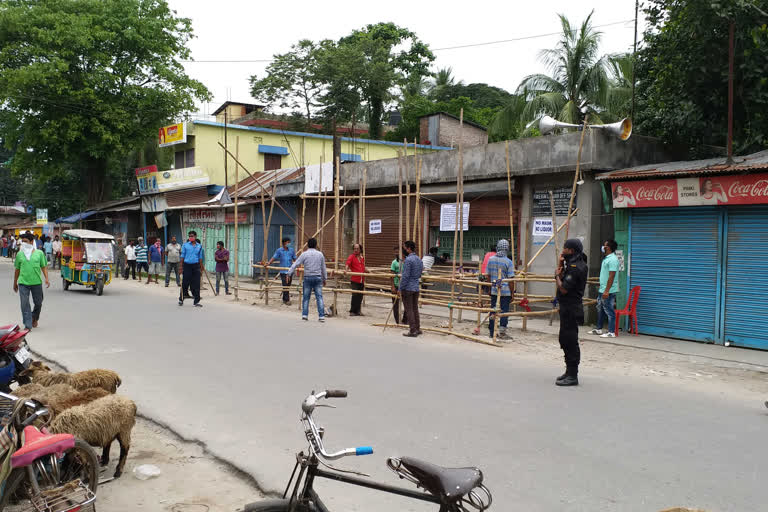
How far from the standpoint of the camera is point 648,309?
11.6 metres

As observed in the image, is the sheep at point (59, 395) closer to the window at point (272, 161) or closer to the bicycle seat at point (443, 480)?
the bicycle seat at point (443, 480)

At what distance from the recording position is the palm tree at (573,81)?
22203mm

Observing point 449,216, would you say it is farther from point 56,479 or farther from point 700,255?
point 56,479

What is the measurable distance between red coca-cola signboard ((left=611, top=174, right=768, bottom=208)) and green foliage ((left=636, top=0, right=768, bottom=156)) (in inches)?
135

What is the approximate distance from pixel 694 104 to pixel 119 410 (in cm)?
1396

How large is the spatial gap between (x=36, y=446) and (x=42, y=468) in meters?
0.20

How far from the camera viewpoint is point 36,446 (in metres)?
3.42

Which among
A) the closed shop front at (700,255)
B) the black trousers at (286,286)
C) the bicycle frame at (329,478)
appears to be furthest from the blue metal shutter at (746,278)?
the black trousers at (286,286)

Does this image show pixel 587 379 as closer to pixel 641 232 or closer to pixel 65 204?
pixel 641 232

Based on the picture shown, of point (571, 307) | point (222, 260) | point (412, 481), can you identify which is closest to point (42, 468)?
point (412, 481)

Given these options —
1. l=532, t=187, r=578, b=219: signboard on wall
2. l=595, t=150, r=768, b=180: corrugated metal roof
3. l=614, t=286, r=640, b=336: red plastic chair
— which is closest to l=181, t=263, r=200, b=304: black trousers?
l=532, t=187, r=578, b=219: signboard on wall

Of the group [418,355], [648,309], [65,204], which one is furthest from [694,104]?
[65,204]

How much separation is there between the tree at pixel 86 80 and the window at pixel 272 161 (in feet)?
26.0

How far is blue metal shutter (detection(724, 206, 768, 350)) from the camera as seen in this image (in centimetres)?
1002
